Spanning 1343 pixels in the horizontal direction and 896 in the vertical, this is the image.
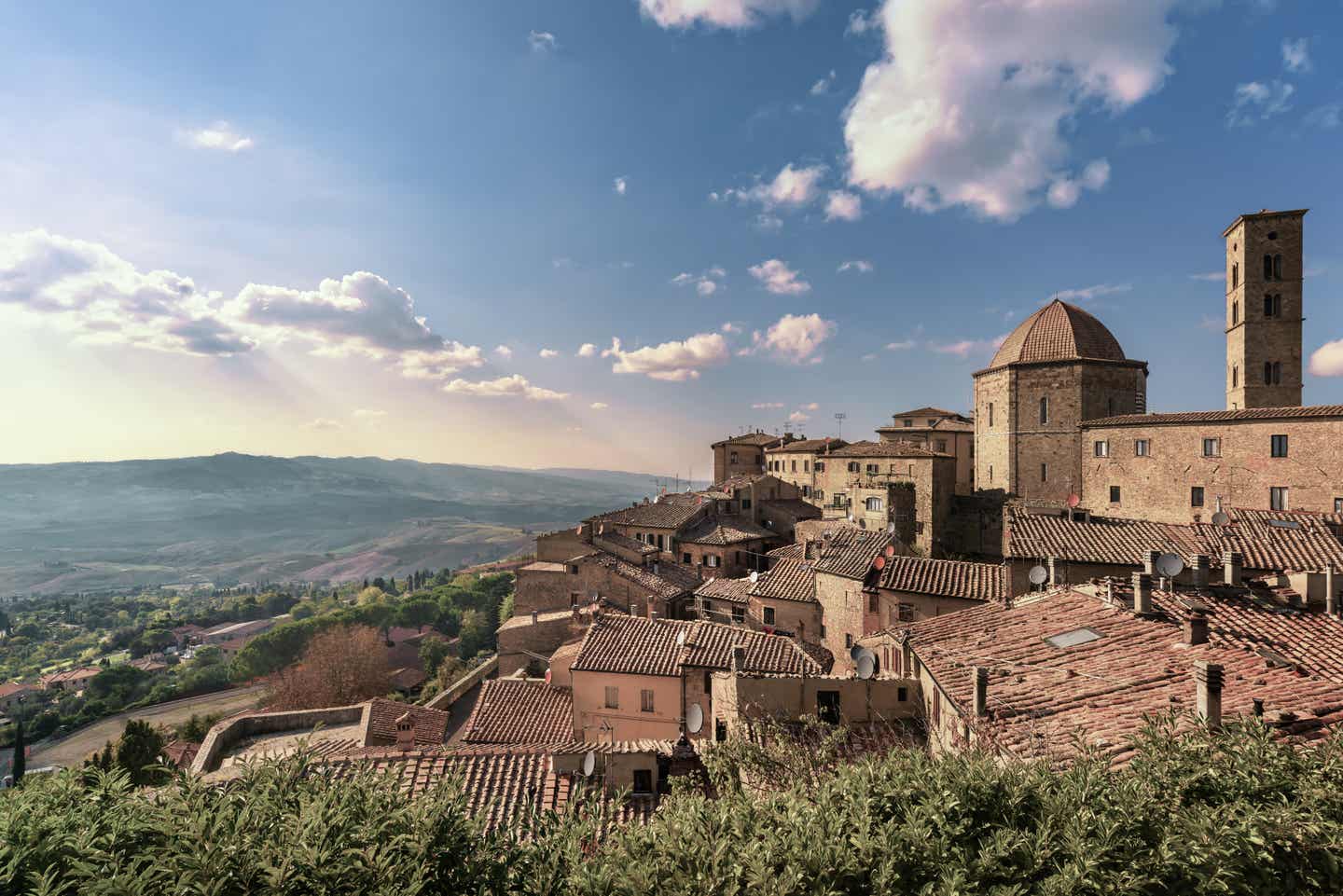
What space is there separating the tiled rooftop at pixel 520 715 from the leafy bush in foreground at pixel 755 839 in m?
16.0

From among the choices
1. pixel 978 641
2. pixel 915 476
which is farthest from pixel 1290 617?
pixel 915 476

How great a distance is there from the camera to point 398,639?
77.6 meters

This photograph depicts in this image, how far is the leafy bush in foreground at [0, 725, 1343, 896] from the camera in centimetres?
445

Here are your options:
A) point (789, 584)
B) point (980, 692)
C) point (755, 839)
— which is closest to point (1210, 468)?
point (789, 584)

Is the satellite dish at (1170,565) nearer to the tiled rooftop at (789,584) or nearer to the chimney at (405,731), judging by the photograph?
the tiled rooftop at (789,584)

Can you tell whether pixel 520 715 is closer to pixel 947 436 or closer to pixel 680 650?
pixel 680 650

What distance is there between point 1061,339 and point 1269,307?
13009mm

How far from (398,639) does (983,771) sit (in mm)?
85142

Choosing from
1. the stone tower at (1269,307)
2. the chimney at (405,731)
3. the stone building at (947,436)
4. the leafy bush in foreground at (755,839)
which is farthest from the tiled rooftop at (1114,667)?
the stone building at (947,436)

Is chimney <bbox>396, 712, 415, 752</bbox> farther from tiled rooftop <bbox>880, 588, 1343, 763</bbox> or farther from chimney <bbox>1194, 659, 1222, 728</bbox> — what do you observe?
chimney <bbox>1194, 659, 1222, 728</bbox>

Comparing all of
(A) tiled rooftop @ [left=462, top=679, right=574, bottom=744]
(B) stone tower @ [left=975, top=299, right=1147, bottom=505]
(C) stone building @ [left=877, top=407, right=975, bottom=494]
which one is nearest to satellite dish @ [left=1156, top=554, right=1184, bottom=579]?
(A) tiled rooftop @ [left=462, top=679, right=574, bottom=744]

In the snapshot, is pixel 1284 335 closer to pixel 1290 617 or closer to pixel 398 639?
pixel 1290 617

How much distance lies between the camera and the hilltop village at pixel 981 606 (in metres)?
10.6

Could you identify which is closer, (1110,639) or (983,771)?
(983,771)
